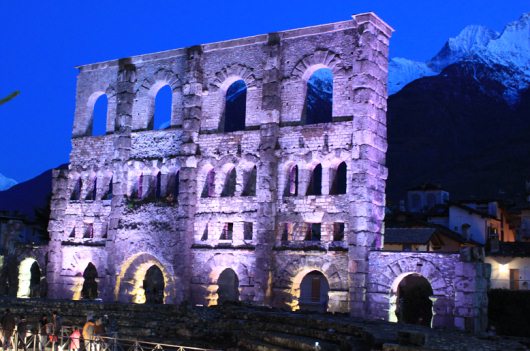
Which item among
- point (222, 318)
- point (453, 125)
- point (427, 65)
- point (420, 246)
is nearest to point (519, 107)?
point (453, 125)

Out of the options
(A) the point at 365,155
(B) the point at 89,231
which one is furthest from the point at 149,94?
(A) the point at 365,155

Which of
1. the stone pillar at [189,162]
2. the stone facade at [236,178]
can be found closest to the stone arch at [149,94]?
the stone facade at [236,178]

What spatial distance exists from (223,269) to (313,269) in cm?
489

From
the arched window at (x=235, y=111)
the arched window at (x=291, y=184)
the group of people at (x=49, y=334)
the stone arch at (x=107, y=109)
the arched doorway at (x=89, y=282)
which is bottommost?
the group of people at (x=49, y=334)

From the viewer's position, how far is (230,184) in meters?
34.7

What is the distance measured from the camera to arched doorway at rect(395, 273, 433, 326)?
39.2 metres

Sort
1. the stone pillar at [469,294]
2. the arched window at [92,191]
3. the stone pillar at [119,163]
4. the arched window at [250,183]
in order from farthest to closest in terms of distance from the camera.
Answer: the arched window at [92,191], the stone pillar at [119,163], the arched window at [250,183], the stone pillar at [469,294]

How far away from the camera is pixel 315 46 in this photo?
31.9m

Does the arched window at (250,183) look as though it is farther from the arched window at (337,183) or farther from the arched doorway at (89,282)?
the arched doorway at (89,282)

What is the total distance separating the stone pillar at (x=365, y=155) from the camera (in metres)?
28.7

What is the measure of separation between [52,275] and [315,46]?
64.4 ft

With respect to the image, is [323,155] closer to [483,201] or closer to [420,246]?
[420,246]

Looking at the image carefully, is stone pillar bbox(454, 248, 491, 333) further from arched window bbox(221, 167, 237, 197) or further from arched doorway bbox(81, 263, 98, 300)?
arched doorway bbox(81, 263, 98, 300)

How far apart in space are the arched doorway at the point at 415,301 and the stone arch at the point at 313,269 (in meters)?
10.7
